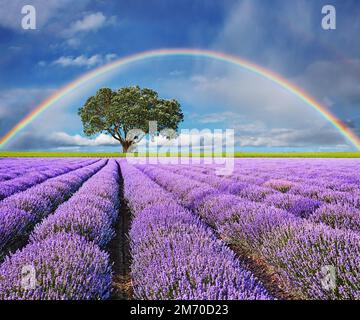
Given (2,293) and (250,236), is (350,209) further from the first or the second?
(2,293)

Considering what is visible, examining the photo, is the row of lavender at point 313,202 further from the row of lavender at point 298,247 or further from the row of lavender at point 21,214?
the row of lavender at point 21,214

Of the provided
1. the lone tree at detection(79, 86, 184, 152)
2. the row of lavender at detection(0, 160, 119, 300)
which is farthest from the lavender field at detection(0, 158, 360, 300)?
the lone tree at detection(79, 86, 184, 152)

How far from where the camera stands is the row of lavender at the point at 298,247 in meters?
2.02

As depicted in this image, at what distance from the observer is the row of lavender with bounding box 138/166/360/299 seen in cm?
202

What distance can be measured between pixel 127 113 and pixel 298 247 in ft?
90.7

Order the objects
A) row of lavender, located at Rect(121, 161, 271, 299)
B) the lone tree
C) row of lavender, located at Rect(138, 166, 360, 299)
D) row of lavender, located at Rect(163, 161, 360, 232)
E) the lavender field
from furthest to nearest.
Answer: the lone tree → row of lavender, located at Rect(163, 161, 360, 232) → row of lavender, located at Rect(138, 166, 360, 299) → the lavender field → row of lavender, located at Rect(121, 161, 271, 299)

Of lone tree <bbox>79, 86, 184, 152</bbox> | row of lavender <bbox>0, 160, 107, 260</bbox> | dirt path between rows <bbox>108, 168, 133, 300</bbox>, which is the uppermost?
lone tree <bbox>79, 86, 184, 152</bbox>

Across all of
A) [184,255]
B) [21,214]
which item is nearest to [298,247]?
[184,255]

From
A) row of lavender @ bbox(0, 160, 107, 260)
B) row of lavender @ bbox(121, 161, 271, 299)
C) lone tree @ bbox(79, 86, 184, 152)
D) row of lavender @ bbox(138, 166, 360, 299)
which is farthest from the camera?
lone tree @ bbox(79, 86, 184, 152)

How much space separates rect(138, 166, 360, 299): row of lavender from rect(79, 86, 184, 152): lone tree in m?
25.6

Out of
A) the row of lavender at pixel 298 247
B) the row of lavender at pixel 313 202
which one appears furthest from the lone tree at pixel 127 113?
the row of lavender at pixel 298 247

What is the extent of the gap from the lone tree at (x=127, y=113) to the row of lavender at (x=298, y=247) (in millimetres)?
25599

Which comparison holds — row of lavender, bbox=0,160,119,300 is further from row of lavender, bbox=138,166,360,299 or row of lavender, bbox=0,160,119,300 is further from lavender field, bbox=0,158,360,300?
row of lavender, bbox=138,166,360,299
